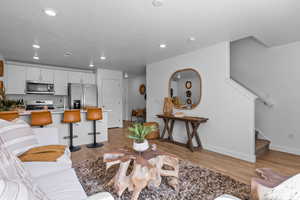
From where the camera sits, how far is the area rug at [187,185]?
5.49 feet

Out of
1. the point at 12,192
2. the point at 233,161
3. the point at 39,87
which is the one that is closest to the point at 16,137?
the point at 12,192

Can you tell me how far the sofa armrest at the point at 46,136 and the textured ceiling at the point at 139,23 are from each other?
1.65 m

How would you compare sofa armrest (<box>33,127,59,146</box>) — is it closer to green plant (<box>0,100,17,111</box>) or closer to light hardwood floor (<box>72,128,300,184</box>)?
light hardwood floor (<box>72,128,300,184</box>)

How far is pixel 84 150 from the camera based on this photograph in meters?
3.30

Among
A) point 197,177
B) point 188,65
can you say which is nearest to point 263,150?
point 197,177

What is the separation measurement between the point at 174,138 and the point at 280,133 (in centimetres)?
243

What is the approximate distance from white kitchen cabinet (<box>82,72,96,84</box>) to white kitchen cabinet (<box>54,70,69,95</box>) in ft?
1.89

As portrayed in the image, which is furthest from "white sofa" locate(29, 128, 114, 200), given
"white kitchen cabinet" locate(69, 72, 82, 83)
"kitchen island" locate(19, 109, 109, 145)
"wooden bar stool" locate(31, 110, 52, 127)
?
"white kitchen cabinet" locate(69, 72, 82, 83)

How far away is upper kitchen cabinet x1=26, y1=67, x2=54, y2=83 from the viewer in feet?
15.0

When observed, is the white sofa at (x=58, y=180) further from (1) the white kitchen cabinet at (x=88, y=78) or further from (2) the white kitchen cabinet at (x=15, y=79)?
(1) the white kitchen cabinet at (x=88, y=78)

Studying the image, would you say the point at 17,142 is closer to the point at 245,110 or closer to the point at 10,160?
the point at 10,160

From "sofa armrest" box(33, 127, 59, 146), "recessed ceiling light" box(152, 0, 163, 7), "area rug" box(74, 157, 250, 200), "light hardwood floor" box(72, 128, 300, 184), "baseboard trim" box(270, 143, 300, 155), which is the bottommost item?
"light hardwood floor" box(72, 128, 300, 184)

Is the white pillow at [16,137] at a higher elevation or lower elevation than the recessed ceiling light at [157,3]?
lower

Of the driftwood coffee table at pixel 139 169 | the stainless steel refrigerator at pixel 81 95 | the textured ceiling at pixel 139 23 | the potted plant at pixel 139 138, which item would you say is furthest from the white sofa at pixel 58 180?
the stainless steel refrigerator at pixel 81 95
